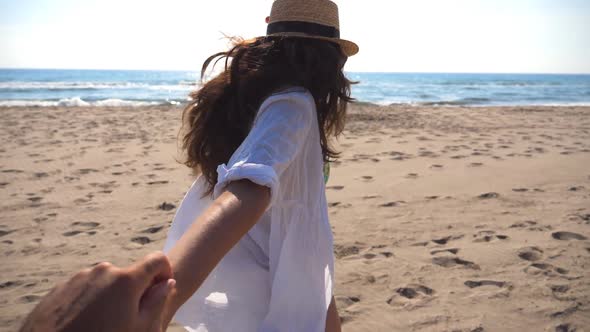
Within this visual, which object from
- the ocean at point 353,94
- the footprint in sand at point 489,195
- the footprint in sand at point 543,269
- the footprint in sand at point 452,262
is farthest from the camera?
the ocean at point 353,94

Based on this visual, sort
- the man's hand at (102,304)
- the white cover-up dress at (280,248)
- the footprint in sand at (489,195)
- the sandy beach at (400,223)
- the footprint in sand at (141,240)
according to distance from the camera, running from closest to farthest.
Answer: the man's hand at (102,304) < the white cover-up dress at (280,248) < the sandy beach at (400,223) < the footprint in sand at (141,240) < the footprint in sand at (489,195)

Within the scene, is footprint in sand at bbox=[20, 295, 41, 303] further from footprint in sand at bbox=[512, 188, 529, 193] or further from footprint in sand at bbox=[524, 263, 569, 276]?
footprint in sand at bbox=[512, 188, 529, 193]

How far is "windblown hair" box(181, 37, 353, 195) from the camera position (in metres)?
1.19

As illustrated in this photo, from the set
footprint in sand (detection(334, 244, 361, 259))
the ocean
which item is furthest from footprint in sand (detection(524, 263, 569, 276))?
the ocean

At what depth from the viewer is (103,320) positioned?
54 centimetres

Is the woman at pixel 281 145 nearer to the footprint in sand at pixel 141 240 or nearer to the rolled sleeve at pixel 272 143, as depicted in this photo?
the rolled sleeve at pixel 272 143

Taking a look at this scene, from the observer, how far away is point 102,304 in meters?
0.54

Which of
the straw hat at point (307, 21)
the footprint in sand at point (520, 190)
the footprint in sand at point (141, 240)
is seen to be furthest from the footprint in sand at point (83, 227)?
the footprint in sand at point (520, 190)

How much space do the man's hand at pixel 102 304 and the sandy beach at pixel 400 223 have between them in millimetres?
1956

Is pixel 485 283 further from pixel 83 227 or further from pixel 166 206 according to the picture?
pixel 83 227

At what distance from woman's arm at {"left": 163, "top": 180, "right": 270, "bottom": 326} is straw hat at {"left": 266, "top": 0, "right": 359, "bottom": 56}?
0.48 metres

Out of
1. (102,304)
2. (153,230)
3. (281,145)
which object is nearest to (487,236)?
(153,230)

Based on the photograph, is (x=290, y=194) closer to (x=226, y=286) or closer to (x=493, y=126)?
(x=226, y=286)

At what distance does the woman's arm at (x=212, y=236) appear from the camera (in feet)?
2.33
